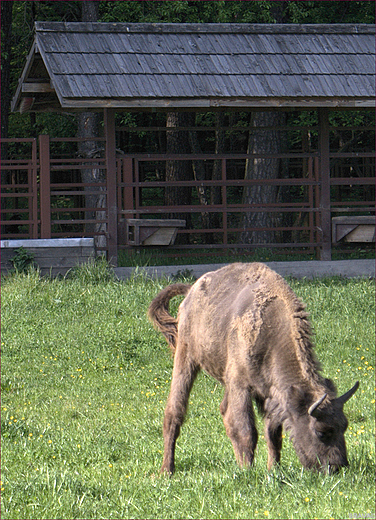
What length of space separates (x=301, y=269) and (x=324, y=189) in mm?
1706

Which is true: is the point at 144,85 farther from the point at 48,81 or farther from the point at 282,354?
A: the point at 282,354

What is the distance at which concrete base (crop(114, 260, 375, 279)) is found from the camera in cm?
1271

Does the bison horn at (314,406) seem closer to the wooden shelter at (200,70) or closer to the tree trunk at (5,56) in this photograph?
the wooden shelter at (200,70)

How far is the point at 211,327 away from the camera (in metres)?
5.23

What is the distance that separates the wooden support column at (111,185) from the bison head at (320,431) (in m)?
8.77

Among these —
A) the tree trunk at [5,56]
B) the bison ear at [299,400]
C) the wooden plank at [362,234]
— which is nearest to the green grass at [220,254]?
the wooden plank at [362,234]

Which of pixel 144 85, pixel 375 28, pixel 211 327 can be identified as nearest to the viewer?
pixel 211 327

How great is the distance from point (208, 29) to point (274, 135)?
4.98 meters

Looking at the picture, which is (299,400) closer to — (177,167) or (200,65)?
(200,65)

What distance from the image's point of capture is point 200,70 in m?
13.1

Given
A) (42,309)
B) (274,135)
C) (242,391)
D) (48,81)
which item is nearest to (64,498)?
(242,391)

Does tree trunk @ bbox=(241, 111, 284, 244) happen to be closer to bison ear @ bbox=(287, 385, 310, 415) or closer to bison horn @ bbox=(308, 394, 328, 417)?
bison ear @ bbox=(287, 385, 310, 415)

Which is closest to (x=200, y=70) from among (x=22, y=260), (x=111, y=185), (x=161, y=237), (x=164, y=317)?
(x=111, y=185)

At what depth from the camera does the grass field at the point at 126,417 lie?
14.7 feet
